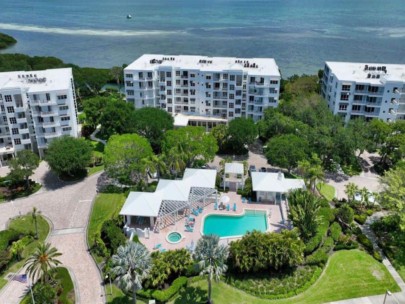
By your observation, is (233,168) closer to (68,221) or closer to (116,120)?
(116,120)

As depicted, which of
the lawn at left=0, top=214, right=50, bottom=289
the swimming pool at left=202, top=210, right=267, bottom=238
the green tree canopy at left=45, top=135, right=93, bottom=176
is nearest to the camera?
the lawn at left=0, top=214, right=50, bottom=289

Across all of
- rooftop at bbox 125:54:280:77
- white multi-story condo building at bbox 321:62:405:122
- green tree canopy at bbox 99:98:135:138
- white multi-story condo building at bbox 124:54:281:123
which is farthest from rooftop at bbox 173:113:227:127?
white multi-story condo building at bbox 321:62:405:122

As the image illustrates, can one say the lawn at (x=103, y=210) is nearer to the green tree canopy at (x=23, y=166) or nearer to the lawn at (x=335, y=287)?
the green tree canopy at (x=23, y=166)

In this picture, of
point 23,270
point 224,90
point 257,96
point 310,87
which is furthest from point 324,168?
point 23,270

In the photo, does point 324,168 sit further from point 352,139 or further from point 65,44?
point 65,44

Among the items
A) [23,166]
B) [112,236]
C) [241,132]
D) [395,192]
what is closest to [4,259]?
[112,236]

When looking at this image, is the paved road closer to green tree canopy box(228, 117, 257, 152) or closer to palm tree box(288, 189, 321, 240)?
palm tree box(288, 189, 321, 240)

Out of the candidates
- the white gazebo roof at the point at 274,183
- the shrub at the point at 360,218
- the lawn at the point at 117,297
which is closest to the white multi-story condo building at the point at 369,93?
the white gazebo roof at the point at 274,183

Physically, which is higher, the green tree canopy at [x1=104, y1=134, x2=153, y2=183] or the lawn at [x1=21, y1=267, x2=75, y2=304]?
the green tree canopy at [x1=104, y1=134, x2=153, y2=183]
